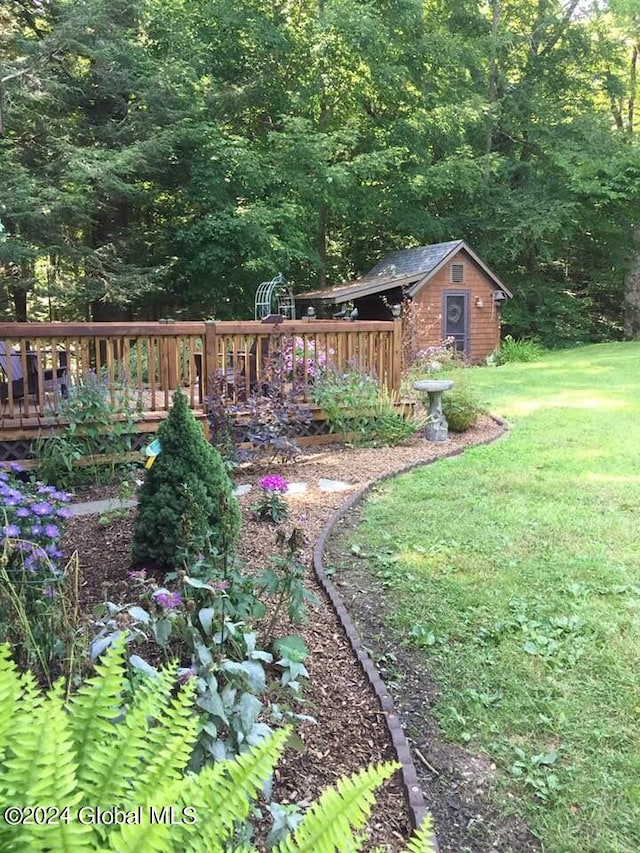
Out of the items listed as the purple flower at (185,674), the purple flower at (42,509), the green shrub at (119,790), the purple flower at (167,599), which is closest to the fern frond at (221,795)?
the green shrub at (119,790)

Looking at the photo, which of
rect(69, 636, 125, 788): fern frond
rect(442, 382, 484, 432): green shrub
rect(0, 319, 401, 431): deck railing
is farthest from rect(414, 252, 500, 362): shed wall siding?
rect(69, 636, 125, 788): fern frond

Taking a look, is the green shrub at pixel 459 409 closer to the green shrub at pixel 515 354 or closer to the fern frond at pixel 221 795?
the fern frond at pixel 221 795

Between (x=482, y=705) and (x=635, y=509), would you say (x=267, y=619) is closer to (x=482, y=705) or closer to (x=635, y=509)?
(x=482, y=705)

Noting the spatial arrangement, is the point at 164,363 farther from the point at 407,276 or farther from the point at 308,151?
the point at 308,151

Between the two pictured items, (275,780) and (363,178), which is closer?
(275,780)

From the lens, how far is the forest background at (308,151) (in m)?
14.4

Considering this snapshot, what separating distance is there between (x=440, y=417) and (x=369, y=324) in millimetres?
1241

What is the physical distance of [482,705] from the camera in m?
2.53

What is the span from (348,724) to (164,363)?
173 inches

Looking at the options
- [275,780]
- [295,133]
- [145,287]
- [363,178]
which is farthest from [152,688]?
[363,178]

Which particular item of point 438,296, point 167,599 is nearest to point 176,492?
point 167,599

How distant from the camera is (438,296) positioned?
17391mm

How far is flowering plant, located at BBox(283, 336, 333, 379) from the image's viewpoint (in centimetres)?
687

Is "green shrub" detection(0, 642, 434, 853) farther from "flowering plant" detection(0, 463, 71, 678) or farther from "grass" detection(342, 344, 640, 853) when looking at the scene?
"grass" detection(342, 344, 640, 853)
